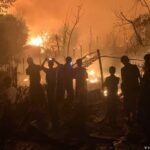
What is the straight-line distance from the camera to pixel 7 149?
9.77m

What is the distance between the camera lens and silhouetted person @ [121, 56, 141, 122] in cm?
1018

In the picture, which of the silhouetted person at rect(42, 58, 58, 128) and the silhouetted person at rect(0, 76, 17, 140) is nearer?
the silhouetted person at rect(0, 76, 17, 140)

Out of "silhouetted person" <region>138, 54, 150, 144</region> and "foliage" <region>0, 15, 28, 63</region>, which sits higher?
"foliage" <region>0, 15, 28, 63</region>

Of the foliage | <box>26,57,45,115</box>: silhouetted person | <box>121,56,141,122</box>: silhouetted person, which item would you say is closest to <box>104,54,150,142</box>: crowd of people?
<box>121,56,141,122</box>: silhouetted person

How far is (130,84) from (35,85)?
3457mm

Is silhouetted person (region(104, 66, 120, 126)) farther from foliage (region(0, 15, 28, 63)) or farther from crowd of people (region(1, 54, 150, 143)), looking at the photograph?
foliage (region(0, 15, 28, 63))

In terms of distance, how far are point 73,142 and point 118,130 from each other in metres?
1.52

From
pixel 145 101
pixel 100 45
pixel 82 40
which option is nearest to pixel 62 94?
pixel 145 101

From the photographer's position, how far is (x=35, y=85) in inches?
477

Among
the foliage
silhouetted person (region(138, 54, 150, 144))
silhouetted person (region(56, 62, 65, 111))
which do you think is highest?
the foliage

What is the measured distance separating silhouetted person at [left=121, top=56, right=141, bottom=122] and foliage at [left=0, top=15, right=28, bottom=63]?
2328 cm

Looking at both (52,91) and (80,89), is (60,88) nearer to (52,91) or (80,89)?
(52,91)

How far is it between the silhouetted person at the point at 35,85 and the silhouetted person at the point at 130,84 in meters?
3.12

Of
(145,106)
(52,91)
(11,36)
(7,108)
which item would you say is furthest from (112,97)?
(11,36)
